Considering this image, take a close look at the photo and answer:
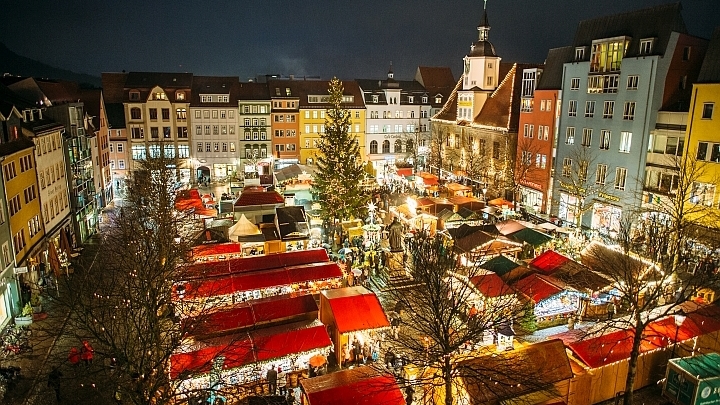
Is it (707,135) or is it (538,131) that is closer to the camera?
(707,135)

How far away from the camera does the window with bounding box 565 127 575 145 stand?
3928cm

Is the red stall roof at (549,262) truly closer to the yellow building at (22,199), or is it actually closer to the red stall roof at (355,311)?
the red stall roof at (355,311)

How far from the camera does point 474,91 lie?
2117 inches

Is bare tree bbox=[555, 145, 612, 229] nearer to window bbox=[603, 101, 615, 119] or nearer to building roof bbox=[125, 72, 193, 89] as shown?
window bbox=[603, 101, 615, 119]

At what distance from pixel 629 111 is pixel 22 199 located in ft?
128

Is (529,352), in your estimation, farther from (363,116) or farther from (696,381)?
(363,116)

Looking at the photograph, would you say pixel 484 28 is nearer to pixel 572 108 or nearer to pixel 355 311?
pixel 572 108

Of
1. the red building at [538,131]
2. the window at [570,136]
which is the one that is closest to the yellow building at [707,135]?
the window at [570,136]

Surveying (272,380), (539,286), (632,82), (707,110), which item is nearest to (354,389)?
(272,380)

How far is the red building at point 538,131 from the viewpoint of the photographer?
41.7 m

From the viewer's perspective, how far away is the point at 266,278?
23.3m

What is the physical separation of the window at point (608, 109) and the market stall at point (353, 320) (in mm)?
26149

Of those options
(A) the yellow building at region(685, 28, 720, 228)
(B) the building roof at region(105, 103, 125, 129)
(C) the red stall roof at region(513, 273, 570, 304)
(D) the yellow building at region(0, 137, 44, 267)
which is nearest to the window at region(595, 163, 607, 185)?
(A) the yellow building at region(685, 28, 720, 228)

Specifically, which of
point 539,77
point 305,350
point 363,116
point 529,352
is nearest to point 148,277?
point 305,350
